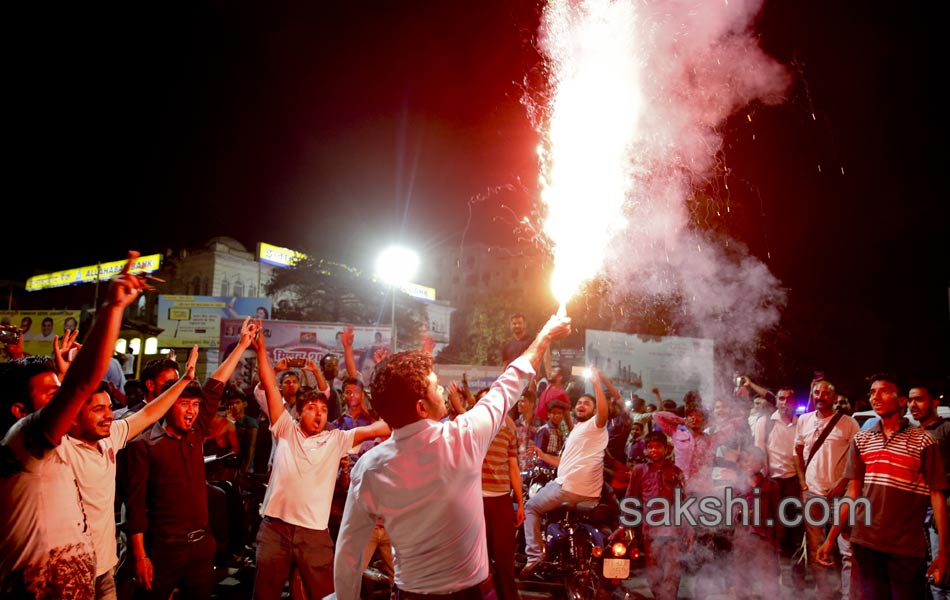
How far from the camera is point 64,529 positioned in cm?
287

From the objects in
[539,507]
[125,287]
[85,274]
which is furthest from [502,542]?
[85,274]

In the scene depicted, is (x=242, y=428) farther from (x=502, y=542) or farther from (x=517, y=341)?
(x=502, y=542)

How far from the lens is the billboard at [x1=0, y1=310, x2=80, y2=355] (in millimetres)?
23766

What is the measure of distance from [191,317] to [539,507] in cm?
2809

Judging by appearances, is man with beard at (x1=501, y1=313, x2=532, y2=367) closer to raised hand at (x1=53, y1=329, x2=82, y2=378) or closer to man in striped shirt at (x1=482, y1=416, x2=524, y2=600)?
man in striped shirt at (x1=482, y1=416, x2=524, y2=600)

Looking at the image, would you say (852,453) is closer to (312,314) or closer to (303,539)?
(303,539)

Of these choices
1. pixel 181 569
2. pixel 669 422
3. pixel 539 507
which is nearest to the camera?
pixel 181 569

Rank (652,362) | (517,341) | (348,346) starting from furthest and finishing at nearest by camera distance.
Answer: (652,362), (517,341), (348,346)

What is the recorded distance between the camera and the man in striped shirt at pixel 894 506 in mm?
4785

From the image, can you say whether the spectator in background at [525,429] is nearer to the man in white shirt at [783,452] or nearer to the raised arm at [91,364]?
the man in white shirt at [783,452]

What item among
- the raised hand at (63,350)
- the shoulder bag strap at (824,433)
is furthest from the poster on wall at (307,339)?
the raised hand at (63,350)

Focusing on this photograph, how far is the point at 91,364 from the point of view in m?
2.47

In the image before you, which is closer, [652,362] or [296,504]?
[296,504]

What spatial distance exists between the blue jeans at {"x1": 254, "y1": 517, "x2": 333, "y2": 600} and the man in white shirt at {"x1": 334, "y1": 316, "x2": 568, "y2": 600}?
1947 millimetres
